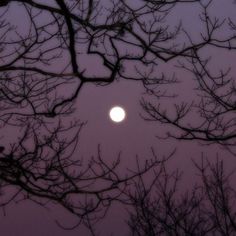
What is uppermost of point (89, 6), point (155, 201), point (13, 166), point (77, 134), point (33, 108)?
point (155, 201)

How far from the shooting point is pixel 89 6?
4898 millimetres

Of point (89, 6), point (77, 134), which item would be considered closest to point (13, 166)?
point (77, 134)

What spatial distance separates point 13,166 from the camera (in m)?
5.01

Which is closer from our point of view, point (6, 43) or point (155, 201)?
point (6, 43)

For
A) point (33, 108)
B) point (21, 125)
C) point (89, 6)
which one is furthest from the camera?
point (21, 125)

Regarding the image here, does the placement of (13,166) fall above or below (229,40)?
below

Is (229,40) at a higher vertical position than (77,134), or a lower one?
higher

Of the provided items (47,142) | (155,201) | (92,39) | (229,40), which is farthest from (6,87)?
(155,201)

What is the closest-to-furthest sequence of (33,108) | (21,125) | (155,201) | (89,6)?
(89,6) < (33,108) < (21,125) < (155,201)

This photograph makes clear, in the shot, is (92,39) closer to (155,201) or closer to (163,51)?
(163,51)

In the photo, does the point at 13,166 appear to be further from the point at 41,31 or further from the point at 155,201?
the point at 155,201

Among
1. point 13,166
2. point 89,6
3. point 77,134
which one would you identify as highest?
point 89,6

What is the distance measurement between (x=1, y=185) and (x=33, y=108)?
101 centimetres

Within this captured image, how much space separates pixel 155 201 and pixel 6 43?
733cm
